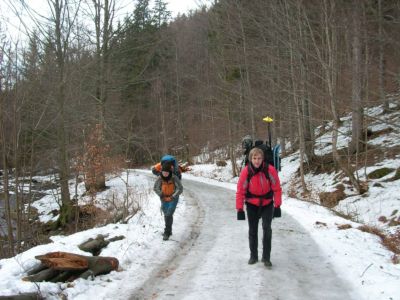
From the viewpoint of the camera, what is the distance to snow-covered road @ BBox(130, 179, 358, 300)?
17.5ft

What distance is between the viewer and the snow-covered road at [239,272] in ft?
17.5

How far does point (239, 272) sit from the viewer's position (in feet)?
20.3

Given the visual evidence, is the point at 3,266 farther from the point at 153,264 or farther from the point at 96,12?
the point at 96,12

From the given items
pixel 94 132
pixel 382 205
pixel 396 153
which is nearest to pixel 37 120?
pixel 94 132

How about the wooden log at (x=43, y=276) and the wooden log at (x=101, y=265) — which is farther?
the wooden log at (x=101, y=265)

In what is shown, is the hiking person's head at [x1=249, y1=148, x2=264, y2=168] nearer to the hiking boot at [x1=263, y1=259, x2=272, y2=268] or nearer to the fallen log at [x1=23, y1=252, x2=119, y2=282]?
the hiking boot at [x1=263, y1=259, x2=272, y2=268]

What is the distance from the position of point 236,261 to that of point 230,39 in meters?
20.9

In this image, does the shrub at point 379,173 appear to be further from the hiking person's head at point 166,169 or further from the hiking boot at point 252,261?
the hiking boot at point 252,261

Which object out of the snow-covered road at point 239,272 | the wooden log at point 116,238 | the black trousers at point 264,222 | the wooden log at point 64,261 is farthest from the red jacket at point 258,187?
the wooden log at point 116,238

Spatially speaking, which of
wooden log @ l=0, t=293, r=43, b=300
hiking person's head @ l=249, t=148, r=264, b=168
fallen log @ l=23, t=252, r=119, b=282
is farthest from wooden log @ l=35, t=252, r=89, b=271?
hiking person's head @ l=249, t=148, r=264, b=168

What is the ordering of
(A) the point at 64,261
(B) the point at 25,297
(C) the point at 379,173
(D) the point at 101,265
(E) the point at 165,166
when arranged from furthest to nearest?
(C) the point at 379,173 < (E) the point at 165,166 < (D) the point at 101,265 < (A) the point at 64,261 < (B) the point at 25,297

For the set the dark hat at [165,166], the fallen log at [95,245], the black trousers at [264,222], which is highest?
the dark hat at [165,166]

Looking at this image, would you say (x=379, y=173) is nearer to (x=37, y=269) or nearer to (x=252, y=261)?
(x=252, y=261)

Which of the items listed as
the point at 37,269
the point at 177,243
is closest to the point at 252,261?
the point at 177,243
